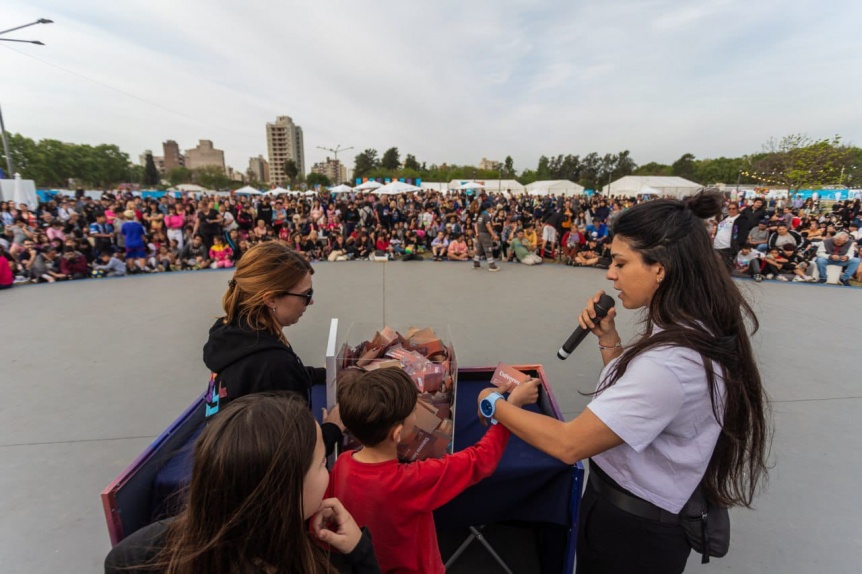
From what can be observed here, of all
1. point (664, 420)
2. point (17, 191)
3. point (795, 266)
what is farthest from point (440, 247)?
point (17, 191)

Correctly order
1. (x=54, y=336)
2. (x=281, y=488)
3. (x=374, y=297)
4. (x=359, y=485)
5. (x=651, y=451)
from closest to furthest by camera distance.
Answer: (x=281, y=488) → (x=651, y=451) → (x=359, y=485) → (x=54, y=336) → (x=374, y=297)

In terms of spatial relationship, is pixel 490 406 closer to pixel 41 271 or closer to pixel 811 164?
pixel 41 271

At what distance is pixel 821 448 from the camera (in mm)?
2977

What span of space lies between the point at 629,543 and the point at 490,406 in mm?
585

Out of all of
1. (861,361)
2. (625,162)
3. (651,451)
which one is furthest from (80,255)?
(625,162)

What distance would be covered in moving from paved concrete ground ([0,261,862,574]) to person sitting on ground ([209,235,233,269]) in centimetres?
184

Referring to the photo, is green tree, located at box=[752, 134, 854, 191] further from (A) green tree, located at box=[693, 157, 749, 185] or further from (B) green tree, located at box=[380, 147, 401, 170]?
(B) green tree, located at box=[380, 147, 401, 170]

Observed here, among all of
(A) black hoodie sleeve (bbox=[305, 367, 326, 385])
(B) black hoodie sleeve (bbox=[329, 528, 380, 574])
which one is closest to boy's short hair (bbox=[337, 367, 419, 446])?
(B) black hoodie sleeve (bbox=[329, 528, 380, 574])

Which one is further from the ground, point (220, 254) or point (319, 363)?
point (220, 254)

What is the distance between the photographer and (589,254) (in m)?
11.0

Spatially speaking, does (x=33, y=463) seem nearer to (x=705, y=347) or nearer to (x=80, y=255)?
(x=705, y=347)

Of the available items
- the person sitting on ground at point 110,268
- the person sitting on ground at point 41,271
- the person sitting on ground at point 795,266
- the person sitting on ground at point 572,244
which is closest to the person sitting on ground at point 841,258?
the person sitting on ground at point 795,266

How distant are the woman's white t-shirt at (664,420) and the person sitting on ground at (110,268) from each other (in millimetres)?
11160

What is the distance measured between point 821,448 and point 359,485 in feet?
12.1
